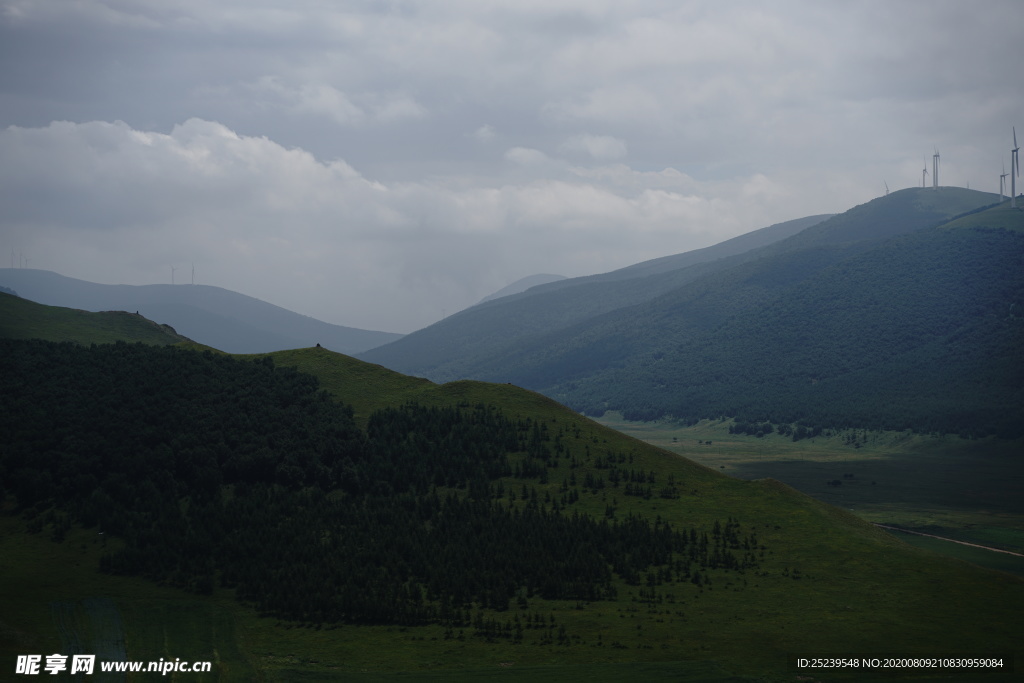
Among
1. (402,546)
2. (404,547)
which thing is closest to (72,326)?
(402,546)

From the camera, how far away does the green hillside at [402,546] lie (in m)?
59.1

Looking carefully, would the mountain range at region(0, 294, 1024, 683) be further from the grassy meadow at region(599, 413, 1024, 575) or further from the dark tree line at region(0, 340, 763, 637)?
the grassy meadow at region(599, 413, 1024, 575)

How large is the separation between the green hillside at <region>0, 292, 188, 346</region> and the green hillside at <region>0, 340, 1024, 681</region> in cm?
2235

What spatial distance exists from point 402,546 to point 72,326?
3554 inches

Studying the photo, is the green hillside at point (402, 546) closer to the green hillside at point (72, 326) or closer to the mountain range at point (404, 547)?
the mountain range at point (404, 547)

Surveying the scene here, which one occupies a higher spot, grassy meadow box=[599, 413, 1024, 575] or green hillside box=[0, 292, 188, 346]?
green hillside box=[0, 292, 188, 346]

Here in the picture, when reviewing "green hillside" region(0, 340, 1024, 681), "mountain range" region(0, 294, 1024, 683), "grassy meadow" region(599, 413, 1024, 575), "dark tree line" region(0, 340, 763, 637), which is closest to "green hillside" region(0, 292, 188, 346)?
"dark tree line" region(0, 340, 763, 637)

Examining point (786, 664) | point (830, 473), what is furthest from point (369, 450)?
point (830, 473)

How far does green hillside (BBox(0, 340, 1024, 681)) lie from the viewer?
5906 cm

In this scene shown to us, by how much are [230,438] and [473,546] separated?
109 ft

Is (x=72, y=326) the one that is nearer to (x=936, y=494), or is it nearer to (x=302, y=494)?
(x=302, y=494)

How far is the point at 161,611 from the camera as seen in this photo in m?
65.7

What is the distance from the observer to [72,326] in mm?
139250

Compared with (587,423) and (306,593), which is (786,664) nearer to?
(306,593)
